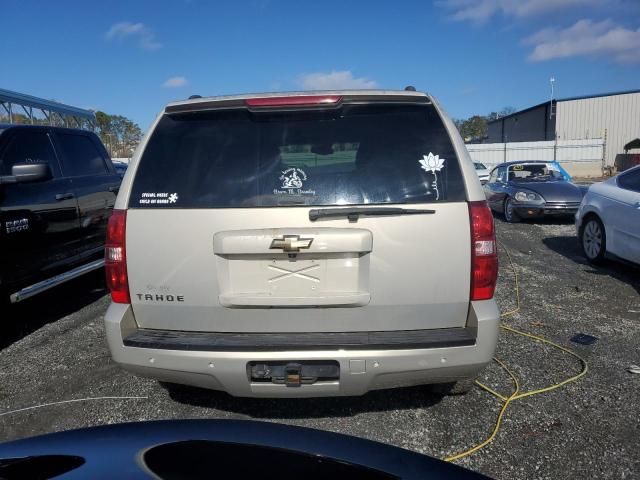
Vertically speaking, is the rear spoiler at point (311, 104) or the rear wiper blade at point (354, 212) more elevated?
the rear spoiler at point (311, 104)

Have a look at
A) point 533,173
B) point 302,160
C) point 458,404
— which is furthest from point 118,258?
point 533,173

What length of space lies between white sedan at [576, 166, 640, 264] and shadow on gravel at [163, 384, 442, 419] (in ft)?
13.3

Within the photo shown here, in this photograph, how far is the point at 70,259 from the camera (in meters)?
5.31

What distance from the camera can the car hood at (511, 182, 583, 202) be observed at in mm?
10039

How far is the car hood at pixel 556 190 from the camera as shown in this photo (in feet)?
32.9

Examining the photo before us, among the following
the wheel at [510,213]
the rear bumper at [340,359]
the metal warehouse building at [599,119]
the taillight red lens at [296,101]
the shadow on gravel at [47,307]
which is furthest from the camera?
the metal warehouse building at [599,119]

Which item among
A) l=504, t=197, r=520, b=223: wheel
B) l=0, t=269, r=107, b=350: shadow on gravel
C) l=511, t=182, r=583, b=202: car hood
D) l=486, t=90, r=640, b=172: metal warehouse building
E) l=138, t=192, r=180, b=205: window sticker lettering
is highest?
l=486, t=90, r=640, b=172: metal warehouse building

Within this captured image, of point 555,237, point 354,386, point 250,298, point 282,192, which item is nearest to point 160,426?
point 250,298

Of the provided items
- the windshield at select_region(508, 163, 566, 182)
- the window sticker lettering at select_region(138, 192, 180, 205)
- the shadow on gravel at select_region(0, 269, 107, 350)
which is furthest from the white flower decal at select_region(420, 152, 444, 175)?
the windshield at select_region(508, 163, 566, 182)

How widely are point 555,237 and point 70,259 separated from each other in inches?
317

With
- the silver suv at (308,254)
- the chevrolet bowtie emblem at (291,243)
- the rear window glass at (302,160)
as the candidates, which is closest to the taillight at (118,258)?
the silver suv at (308,254)

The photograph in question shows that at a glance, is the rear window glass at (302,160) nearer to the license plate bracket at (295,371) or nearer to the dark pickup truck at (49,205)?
the license plate bracket at (295,371)

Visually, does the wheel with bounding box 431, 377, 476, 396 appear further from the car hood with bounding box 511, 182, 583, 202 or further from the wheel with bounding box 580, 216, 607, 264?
the car hood with bounding box 511, 182, 583, 202

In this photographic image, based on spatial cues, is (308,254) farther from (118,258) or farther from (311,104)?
(118,258)
